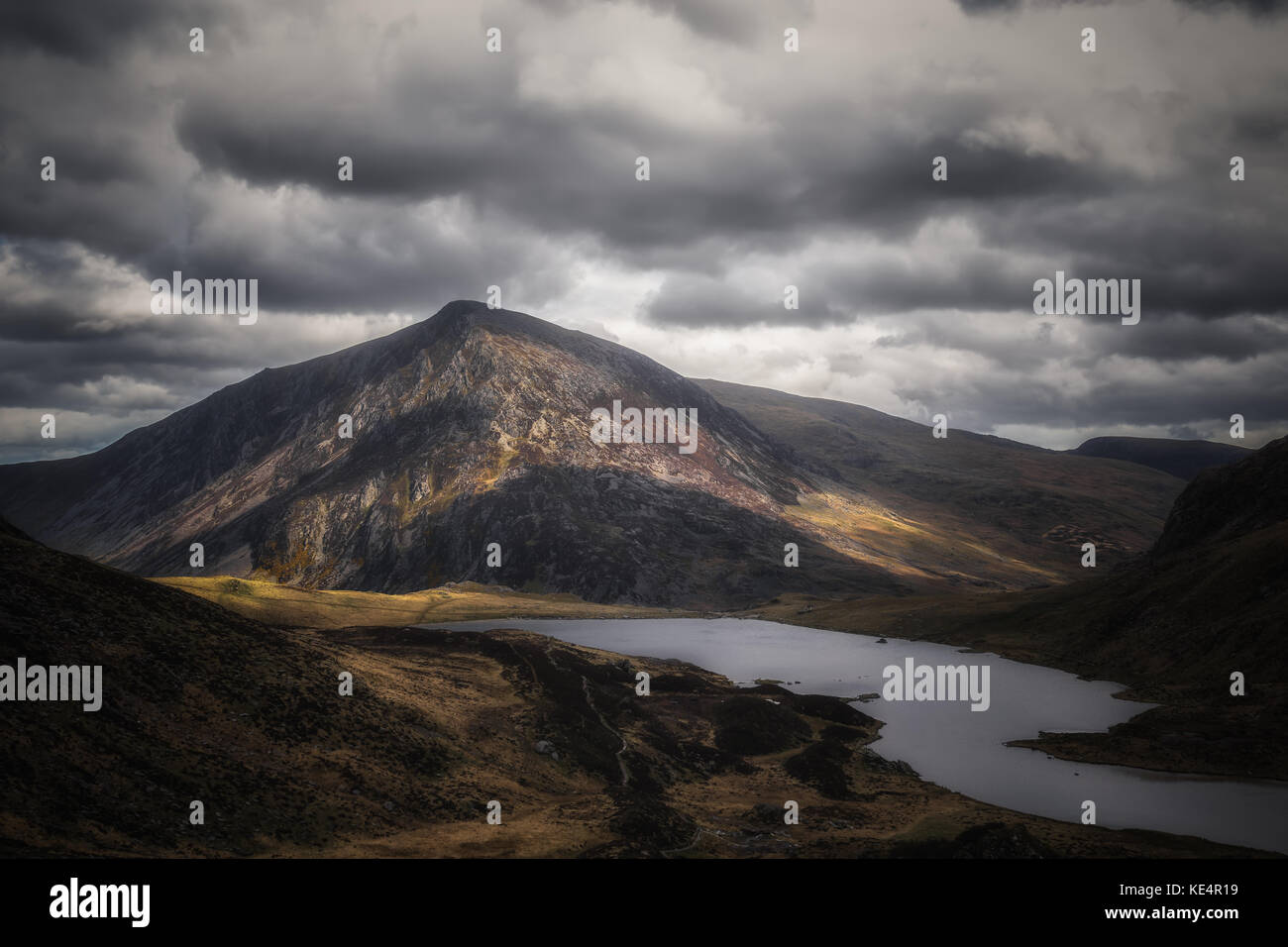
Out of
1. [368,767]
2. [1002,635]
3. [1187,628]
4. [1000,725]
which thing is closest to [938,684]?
[1000,725]

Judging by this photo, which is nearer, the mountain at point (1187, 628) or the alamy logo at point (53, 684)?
the alamy logo at point (53, 684)

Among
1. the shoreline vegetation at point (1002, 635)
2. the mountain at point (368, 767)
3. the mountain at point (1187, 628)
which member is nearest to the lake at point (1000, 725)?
the shoreline vegetation at point (1002, 635)
